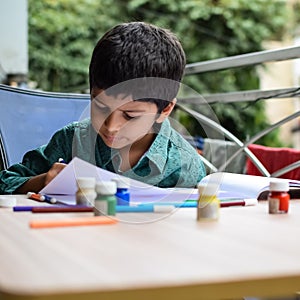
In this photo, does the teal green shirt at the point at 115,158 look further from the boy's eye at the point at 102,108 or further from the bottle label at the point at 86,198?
the bottle label at the point at 86,198

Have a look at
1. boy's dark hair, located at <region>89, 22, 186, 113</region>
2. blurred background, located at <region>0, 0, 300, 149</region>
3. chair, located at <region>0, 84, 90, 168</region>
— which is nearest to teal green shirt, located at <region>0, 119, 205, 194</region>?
boy's dark hair, located at <region>89, 22, 186, 113</region>

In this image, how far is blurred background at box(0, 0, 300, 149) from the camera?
5754 millimetres

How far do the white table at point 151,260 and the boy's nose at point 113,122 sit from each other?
27 cm

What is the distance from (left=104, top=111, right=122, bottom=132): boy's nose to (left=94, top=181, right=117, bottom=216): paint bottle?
24 centimetres

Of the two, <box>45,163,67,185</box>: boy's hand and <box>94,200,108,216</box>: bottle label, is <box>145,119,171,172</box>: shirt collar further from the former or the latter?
<box>94,200,108,216</box>: bottle label

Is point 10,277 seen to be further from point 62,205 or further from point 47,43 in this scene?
point 47,43

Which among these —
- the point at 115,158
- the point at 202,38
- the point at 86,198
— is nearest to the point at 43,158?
the point at 115,158

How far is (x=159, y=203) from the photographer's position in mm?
1038

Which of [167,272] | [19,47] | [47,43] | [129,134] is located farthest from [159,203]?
[47,43]

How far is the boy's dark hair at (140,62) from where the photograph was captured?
127 centimetres

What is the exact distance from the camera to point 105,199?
950mm

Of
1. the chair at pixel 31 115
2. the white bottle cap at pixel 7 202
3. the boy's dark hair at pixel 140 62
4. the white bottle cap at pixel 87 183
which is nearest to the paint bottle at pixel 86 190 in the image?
the white bottle cap at pixel 87 183

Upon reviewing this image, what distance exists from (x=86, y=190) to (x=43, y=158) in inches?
16.5

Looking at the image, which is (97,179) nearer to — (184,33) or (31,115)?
(31,115)
